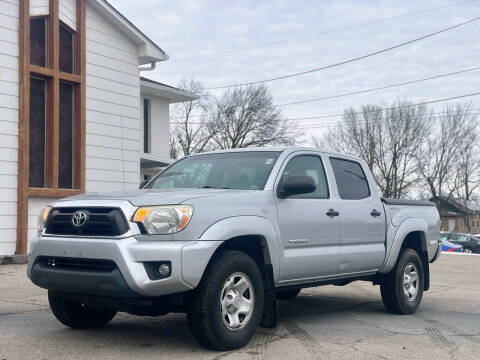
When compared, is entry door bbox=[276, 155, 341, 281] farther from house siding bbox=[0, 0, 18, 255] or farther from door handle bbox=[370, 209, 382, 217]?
house siding bbox=[0, 0, 18, 255]

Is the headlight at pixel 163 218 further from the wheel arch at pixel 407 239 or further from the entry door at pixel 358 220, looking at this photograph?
the wheel arch at pixel 407 239

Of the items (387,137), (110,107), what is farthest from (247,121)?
(110,107)

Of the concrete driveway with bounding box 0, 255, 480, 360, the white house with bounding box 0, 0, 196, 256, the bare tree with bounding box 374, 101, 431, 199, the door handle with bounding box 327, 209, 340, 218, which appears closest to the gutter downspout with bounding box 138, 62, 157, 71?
the white house with bounding box 0, 0, 196, 256

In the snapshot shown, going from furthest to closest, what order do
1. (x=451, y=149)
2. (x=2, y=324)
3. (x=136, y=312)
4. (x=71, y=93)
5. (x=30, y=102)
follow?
1. (x=451, y=149)
2. (x=71, y=93)
3. (x=30, y=102)
4. (x=2, y=324)
5. (x=136, y=312)

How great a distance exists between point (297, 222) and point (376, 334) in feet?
4.86

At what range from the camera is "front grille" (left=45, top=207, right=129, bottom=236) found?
550 cm

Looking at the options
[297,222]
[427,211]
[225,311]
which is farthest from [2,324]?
[427,211]

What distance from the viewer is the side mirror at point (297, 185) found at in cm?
648

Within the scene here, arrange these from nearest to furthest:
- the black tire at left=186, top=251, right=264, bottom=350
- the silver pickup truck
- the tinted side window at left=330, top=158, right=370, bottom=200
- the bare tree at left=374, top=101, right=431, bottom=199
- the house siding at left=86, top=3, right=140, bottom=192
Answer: the silver pickup truck, the black tire at left=186, top=251, right=264, bottom=350, the tinted side window at left=330, top=158, right=370, bottom=200, the house siding at left=86, top=3, right=140, bottom=192, the bare tree at left=374, top=101, right=431, bottom=199

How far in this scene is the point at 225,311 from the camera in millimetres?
5797

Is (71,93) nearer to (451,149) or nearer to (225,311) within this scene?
(225,311)

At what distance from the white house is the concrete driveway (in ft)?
14.0

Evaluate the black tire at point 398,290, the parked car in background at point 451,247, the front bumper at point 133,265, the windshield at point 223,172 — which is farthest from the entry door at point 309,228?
the parked car in background at point 451,247

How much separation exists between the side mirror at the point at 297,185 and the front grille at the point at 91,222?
176cm
